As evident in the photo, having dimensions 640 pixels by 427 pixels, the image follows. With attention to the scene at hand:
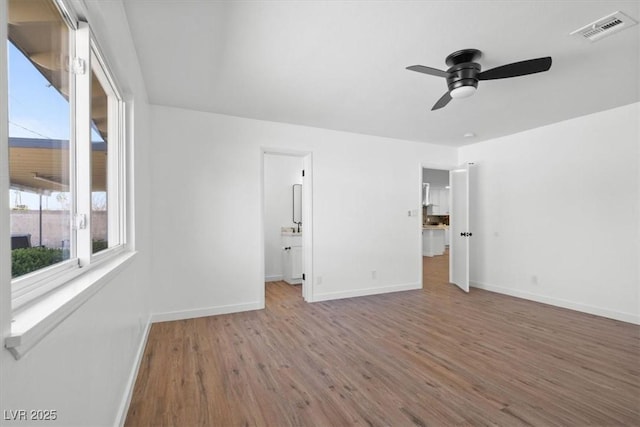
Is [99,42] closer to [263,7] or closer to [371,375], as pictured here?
Answer: [263,7]

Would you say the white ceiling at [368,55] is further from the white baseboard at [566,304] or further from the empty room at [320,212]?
the white baseboard at [566,304]

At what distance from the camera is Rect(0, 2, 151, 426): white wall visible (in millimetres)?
706

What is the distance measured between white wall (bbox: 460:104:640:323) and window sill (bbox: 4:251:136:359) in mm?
5215

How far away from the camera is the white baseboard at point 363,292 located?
4.56m

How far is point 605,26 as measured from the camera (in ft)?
6.94

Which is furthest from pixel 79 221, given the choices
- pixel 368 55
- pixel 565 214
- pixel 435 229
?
pixel 435 229

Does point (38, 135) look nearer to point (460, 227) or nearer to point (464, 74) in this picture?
point (464, 74)

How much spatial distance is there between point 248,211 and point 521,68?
3.23 metres

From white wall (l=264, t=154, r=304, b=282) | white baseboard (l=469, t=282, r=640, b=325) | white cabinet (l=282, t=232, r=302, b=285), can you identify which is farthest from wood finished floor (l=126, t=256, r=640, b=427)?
white wall (l=264, t=154, r=304, b=282)

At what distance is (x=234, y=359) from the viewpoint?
8.77ft

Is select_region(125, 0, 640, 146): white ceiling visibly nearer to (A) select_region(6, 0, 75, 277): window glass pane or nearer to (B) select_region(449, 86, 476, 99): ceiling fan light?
(B) select_region(449, 86, 476, 99): ceiling fan light

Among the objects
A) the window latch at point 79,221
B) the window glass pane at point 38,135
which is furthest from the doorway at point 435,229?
the window glass pane at point 38,135

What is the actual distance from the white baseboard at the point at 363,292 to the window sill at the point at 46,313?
3.52 meters

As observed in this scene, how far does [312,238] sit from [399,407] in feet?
9.00
